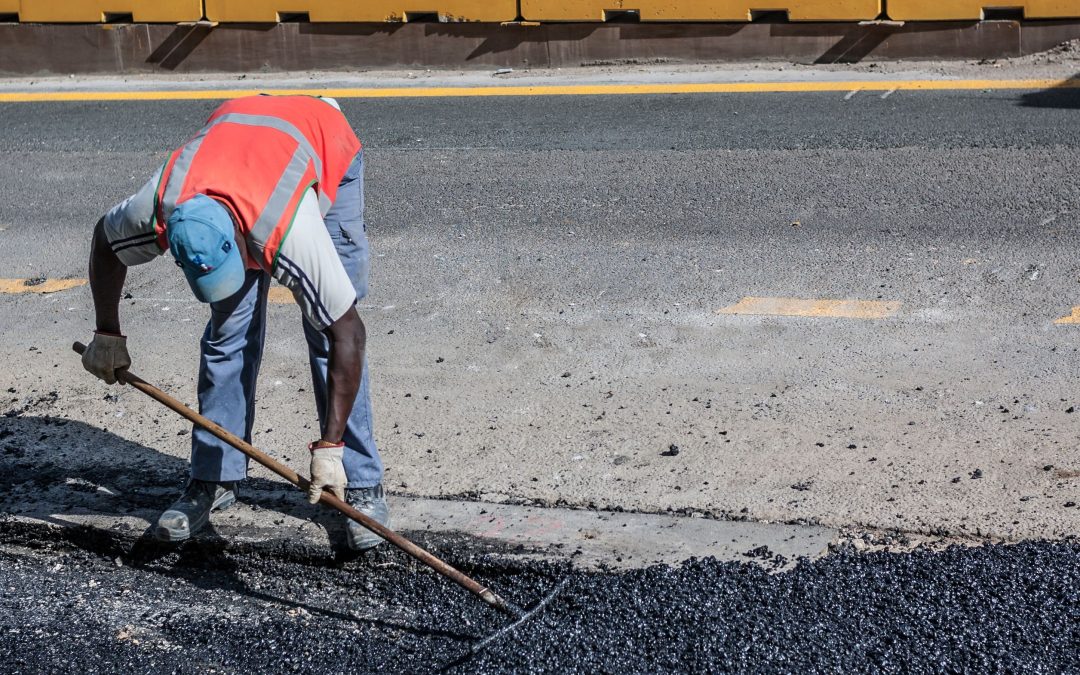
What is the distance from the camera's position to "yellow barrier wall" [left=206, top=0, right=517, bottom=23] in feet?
34.4

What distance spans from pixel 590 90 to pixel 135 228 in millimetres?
6488

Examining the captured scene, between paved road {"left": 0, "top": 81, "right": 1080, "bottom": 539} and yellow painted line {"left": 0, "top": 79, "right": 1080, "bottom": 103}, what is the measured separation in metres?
0.31

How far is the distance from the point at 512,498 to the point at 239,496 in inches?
37.5

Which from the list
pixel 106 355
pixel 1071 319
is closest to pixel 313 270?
pixel 106 355

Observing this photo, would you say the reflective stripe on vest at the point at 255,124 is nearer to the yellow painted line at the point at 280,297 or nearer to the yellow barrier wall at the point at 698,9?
the yellow painted line at the point at 280,297

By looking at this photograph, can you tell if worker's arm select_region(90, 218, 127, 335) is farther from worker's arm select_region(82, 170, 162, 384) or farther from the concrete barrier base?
the concrete barrier base

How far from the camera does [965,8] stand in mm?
9641

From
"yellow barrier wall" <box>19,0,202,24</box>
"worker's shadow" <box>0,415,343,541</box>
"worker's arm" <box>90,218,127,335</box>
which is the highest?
"yellow barrier wall" <box>19,0,202,24</box>

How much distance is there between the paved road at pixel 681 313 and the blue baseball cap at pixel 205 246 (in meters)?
1.33

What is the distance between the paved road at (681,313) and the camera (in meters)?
4.10

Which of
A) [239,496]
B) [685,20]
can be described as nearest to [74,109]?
[685,20]

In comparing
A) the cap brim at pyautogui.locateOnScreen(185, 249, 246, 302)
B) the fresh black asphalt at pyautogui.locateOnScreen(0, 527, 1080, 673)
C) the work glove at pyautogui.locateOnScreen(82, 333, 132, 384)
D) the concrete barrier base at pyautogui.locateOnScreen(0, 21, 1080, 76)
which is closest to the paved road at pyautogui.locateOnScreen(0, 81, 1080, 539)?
the fresh black asphalt at pyautogui.locateOnScreen(0, 527, 1080, 673)

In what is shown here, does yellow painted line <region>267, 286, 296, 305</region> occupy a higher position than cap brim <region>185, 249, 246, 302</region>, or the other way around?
cap brim <region>185, 249, 246, 302</region>

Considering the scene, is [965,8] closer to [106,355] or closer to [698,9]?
[698,9]
